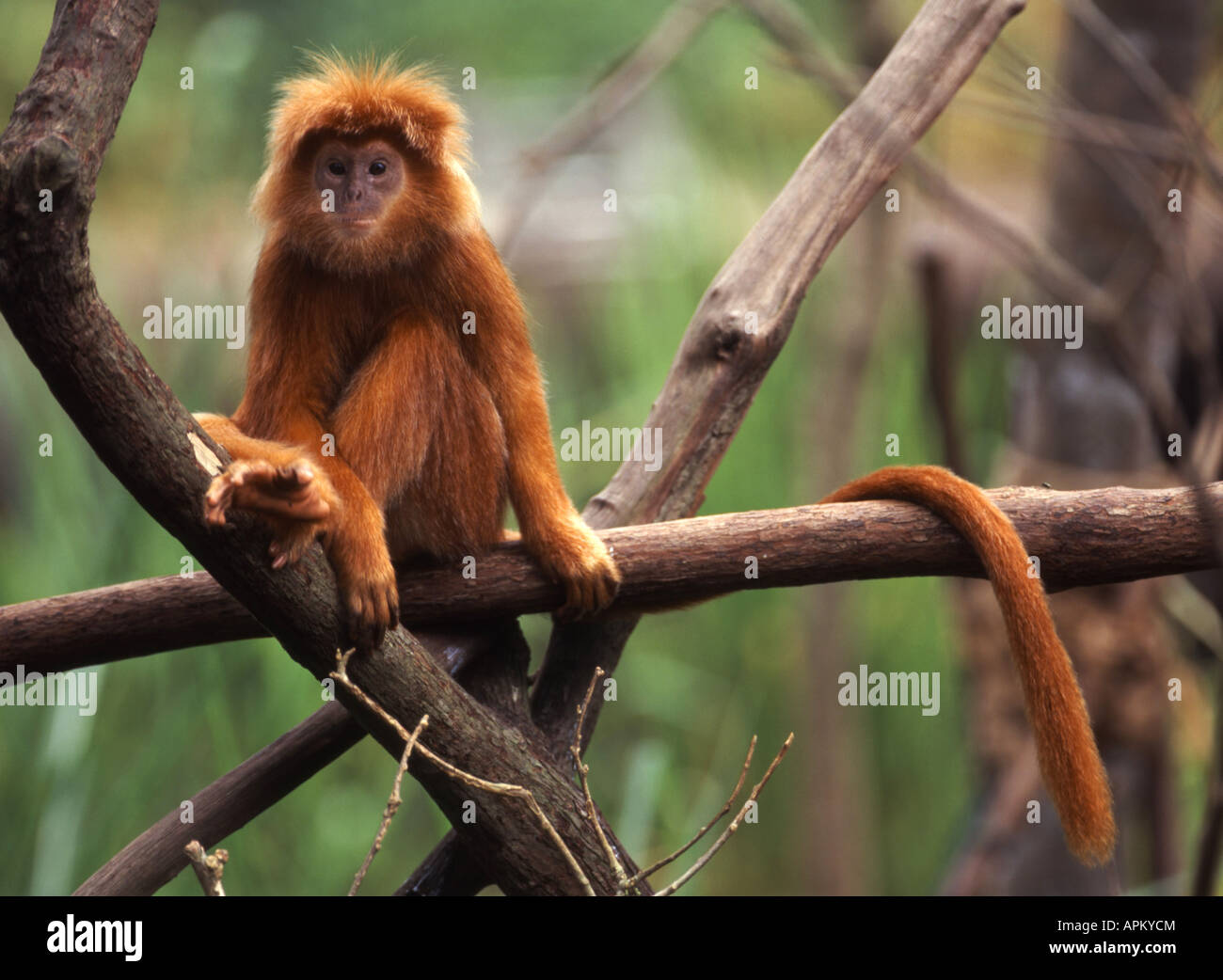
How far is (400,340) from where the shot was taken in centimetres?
151

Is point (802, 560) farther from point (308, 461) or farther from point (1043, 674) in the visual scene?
point (308, 461)

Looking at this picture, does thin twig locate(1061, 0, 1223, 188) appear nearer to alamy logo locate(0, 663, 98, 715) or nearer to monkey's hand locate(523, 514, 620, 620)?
monkey's hand locate(523, 514, 620, 620)

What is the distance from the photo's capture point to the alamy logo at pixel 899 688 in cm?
311

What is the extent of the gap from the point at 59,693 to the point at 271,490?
4.55 feet

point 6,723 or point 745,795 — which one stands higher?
point 6,723

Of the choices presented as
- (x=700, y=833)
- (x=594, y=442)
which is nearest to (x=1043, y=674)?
(x=700, y=833)

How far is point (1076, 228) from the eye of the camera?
2652mm

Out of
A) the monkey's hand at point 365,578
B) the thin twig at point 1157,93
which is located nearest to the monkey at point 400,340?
the monkey's hand at point 365,578

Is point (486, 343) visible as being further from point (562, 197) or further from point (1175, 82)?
point (562, 197)

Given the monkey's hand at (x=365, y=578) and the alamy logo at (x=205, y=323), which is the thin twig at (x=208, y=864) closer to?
the monkey's hand at (x=365, y=578)

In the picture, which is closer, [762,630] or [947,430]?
[947,430]
